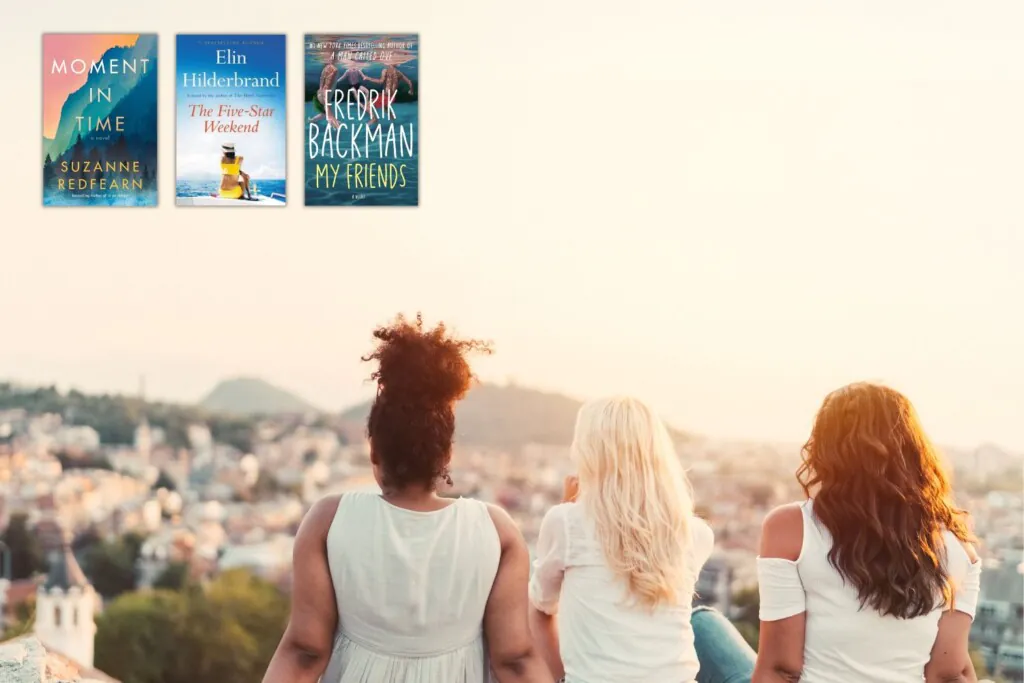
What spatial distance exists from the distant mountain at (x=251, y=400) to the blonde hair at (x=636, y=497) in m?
28.6

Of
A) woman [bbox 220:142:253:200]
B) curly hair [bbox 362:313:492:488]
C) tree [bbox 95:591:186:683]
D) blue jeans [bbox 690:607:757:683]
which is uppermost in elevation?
woman [bbox 220:142:253:200]

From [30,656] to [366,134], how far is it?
11.0 feet

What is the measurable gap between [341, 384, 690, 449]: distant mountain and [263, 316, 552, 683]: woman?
20290 millimetres

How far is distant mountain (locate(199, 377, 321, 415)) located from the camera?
30359mm

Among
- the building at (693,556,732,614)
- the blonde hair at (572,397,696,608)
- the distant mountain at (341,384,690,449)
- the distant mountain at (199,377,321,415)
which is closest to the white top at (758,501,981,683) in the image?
the blonde hair at (572,397,696,608)

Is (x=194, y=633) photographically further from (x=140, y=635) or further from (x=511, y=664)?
(x=511, y=664)

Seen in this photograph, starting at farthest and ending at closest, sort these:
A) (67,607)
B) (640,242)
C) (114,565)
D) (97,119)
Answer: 1. (640,242)
2. (114,565)
3. (67,607)
4. (97,119)

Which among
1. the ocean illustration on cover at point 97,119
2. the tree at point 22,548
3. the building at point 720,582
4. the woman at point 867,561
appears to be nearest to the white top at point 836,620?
the woman at point 867,561

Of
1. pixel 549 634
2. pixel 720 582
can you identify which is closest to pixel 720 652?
pixel 549 634

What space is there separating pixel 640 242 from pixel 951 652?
27365 mm

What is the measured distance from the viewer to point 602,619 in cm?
177

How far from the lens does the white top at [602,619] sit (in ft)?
5.77

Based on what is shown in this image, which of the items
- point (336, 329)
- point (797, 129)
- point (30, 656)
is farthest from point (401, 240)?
point (30, 656)

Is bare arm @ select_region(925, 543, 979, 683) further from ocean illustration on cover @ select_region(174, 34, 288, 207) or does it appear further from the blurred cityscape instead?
the blurred cityscape
